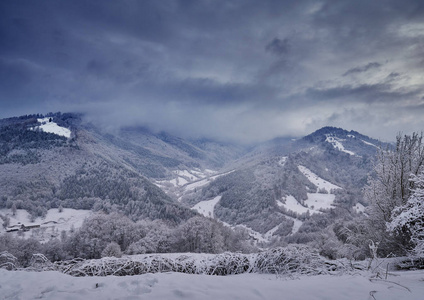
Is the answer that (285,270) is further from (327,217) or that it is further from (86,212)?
(327,217)

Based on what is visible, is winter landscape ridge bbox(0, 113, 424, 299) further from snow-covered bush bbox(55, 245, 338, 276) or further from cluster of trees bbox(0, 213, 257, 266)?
cluster of trees bbox(0, 213, 257, 266)

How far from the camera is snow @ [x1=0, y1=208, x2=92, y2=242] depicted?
301ft

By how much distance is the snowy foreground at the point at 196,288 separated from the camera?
498 centimetres

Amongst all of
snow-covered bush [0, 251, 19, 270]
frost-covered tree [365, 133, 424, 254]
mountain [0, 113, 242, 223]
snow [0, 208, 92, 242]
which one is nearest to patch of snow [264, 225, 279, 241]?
mountain [0, 113, 242, 223]

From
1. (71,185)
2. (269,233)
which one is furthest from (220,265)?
(71,185)

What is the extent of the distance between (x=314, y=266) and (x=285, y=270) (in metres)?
1.09

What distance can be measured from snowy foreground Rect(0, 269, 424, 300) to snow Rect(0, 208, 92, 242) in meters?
102

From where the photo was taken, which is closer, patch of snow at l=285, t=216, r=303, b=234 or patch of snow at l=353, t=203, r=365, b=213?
patch of snow at l=285, t=216, r=303, b=234

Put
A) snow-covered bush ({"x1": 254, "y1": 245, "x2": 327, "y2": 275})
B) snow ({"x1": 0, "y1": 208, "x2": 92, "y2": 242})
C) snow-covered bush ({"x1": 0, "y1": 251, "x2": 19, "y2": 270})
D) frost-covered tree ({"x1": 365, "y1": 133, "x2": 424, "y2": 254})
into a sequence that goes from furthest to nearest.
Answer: snow ({"x1": 0, "y1": 208, "x2": 92, "y2": 242}), frost-covered tree ({"x1": 365, "y1": 133, "x2": 424, "y2": 254}), snow-covered bush ({"x1": 0, "y1": 251, "x2": 19, "y2": 270}), snow-covered bush ({"x1": 254, "y1": 245, "x2": 327, "y2": 275})

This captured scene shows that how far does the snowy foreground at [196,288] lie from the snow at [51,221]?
102454 mm

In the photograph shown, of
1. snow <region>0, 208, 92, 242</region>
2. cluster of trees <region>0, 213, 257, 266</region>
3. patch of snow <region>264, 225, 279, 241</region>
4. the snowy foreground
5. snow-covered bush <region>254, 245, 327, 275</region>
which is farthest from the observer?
patch of snow <region>264, 225, 279, 241</region>

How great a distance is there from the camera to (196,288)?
5469 mm

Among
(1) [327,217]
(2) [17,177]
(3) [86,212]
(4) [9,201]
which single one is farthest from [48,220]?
(1) [327,217]

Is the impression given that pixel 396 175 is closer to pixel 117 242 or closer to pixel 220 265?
pixel 220 265
